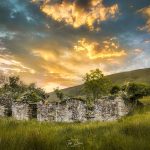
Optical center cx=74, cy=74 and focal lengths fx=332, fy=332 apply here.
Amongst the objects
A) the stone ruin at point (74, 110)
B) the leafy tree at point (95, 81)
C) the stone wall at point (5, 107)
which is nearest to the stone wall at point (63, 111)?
the stone ruin at point (74, 110)

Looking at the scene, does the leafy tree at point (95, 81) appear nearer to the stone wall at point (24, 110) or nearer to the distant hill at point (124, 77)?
the stone wall at point (24, 110)

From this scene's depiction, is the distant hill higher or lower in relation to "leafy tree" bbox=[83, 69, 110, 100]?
higher

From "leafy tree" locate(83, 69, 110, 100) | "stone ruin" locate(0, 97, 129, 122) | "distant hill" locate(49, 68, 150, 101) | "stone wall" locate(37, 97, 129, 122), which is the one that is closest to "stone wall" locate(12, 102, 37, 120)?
"stone ruin" locate(0, 97, 129, 122)

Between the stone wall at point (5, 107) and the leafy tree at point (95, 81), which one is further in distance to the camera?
the leafy tree at point (95, 81)

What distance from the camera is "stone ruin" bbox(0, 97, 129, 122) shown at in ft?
89.1

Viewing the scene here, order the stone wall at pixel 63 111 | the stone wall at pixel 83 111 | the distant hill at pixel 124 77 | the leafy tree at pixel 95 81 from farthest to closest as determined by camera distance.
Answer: the distant hill at pixel 124 77 < the leafy tree at pixel 95 81 < the stone wall at pixel 63 111 < the stone wall at pixel 83 111

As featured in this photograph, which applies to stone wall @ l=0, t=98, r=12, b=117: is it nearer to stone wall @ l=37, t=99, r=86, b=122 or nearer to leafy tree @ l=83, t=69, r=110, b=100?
stone wall @ l=37, t=99, r=86, b=122

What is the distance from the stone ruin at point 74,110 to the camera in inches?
1070

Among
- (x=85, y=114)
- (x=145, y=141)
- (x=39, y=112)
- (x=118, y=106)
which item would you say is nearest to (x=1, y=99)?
(x=39, y=112)

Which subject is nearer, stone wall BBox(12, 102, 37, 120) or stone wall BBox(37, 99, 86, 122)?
stone wall BBox(37, 99, 86, 122)

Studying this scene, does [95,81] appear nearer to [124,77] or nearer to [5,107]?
[5,107]

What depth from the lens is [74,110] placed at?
27922mm

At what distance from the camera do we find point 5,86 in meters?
68.1

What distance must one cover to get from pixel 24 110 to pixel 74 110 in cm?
459
